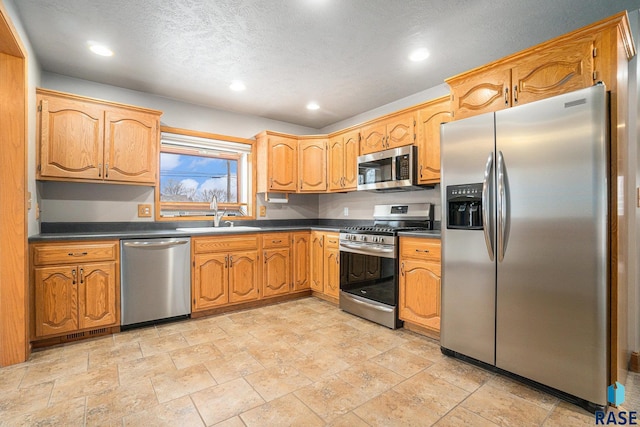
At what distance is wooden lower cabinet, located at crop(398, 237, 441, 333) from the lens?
2.62 m

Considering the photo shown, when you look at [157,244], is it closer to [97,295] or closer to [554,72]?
[97,295]

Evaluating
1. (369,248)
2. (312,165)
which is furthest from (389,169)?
(312,165)

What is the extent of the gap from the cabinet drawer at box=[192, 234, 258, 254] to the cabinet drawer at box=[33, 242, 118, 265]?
737 mm

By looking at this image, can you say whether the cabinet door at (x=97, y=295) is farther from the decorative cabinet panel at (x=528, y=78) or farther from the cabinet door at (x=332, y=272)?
the decorative cabinet panel at (x=528, y=78)

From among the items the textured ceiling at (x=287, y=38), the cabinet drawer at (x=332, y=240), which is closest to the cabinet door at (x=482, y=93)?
the textured ceiling at (x=287, y=38)

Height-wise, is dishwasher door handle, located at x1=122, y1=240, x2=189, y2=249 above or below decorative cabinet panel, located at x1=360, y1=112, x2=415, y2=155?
→ below

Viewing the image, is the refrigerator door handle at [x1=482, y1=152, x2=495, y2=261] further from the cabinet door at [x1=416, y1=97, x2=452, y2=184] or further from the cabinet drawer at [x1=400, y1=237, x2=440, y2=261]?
the cabinet door at [x1=416, y1=97, x2=452, y2=184]

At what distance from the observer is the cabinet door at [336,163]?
3988 millimetres

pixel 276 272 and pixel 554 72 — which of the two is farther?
pixel 276 272

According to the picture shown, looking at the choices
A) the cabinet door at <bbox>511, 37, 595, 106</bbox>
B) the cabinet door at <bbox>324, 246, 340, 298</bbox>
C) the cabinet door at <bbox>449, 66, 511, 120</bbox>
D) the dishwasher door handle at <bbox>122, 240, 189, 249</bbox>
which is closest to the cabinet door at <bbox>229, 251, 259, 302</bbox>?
the dishwasher door handle at <bbox>122, 240, 189, 249</bbox>

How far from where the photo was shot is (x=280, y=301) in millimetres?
3867

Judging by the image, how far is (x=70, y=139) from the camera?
2.81 metres

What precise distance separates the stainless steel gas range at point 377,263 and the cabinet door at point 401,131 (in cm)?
72

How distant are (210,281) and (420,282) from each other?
2.16 m
